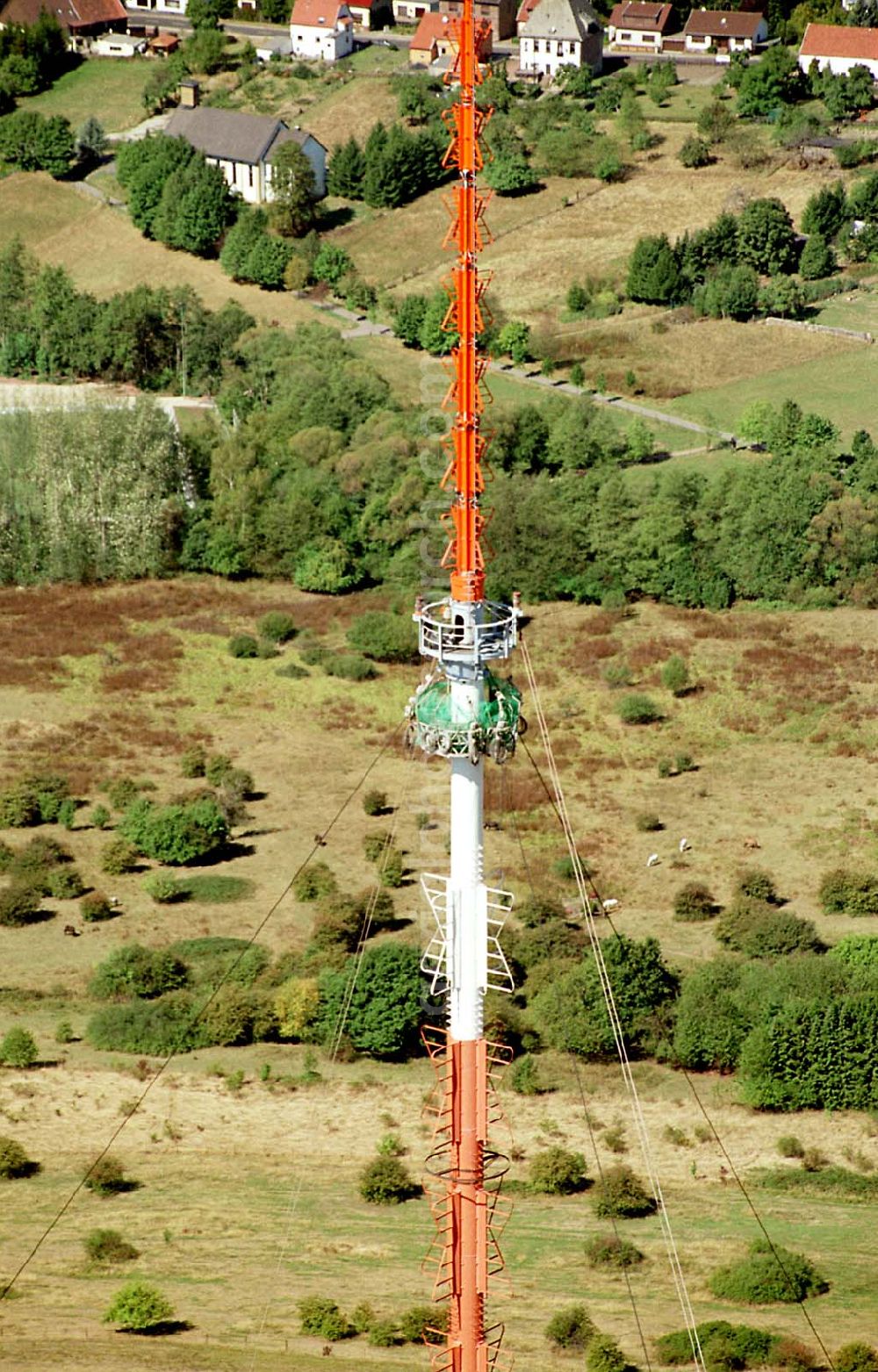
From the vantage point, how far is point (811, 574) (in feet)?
422

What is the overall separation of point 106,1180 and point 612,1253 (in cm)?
1478

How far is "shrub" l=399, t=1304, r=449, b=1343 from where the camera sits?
67.5m

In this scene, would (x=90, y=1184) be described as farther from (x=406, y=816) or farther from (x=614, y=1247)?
(x=406, y=816)

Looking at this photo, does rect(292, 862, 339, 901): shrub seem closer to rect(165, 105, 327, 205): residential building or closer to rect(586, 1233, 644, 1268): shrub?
rect(586, 1233, 644, 1268): shrub

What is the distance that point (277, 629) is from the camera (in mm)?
124688

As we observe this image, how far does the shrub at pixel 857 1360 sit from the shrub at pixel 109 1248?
19.3 metres

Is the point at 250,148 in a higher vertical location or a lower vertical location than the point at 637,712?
higher

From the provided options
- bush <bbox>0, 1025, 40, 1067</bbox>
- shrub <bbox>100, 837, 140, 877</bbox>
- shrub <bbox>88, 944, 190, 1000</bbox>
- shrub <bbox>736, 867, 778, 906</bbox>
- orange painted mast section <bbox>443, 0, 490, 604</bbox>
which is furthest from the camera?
shrub <bbox>100, 837, 140, 877</bbox>

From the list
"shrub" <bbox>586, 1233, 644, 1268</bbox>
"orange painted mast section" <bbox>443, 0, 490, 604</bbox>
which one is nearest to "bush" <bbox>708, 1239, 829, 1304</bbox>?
"shrub" <bbox>586, 1233, 644, 1268</bbox>

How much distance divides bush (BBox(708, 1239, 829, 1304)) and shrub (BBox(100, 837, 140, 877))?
110 feet

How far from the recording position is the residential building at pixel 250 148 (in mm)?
184000

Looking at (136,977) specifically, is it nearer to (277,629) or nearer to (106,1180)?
(106,1180)

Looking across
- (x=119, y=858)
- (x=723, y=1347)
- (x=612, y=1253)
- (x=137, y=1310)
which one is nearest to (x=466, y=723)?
(x=723, y=1347)

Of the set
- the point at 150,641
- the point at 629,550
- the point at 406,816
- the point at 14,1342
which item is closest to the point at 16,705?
the point at 150,641
